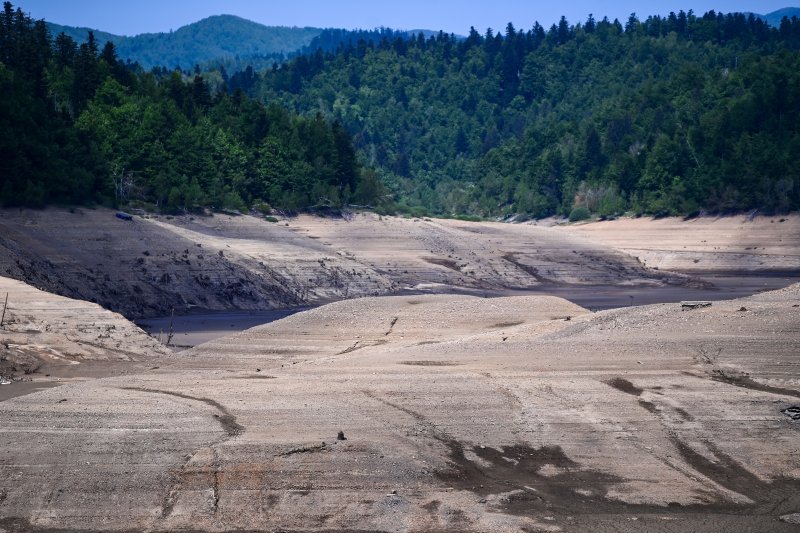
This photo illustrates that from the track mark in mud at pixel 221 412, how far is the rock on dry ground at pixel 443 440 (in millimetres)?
58

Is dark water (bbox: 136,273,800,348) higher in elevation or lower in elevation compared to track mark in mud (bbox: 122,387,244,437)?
lower

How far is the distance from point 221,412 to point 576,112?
127 metres

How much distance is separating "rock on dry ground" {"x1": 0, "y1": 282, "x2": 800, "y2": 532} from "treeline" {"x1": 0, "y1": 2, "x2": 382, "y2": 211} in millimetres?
29565

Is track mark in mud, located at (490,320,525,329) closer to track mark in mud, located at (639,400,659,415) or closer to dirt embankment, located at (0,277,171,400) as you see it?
dirt embankment, located at (0,277,171,400)

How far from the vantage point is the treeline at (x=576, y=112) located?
89.9 m

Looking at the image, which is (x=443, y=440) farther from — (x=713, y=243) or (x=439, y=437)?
(x=713, y=243)

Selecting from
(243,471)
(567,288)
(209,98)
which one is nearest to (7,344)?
(243,471)

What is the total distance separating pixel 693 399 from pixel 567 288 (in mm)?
38957

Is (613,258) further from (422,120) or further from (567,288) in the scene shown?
Result: (422,120)

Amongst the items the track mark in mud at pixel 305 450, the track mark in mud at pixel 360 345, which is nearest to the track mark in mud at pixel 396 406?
the track mark in mud at pixel 305 450

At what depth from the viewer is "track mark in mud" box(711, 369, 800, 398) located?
23.7 meters

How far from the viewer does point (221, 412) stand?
21.2 metres

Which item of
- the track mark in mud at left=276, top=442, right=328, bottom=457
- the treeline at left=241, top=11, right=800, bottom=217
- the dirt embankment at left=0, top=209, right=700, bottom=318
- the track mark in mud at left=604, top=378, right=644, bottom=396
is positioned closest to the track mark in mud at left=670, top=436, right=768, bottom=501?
the track mark in mud at left=604, top=378, right=644, bottom=396

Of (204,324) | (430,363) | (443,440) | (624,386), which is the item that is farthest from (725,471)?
(204,324)
